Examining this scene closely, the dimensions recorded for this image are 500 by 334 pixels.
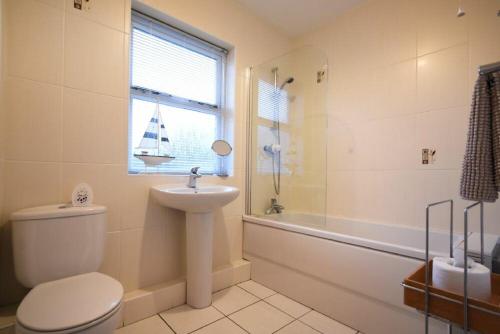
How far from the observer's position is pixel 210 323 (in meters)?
1.48

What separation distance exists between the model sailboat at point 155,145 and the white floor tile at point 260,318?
3.94 ft

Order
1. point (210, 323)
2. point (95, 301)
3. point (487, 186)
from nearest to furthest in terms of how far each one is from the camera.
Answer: point (487, 186) < point (95, 301) < point (210, 323)

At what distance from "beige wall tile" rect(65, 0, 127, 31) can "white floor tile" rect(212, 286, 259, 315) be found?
2013 mm

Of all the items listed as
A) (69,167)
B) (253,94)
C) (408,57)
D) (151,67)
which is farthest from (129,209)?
(408,57)

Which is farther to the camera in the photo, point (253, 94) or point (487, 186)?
point (253, 94)

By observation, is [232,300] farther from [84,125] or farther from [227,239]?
[84,125]

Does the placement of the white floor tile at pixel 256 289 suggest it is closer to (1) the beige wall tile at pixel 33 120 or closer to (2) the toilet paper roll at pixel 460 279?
(2) the toilet paper roll at pixel 460 279

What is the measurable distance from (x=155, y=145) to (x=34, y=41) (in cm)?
86

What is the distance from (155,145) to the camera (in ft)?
5.91

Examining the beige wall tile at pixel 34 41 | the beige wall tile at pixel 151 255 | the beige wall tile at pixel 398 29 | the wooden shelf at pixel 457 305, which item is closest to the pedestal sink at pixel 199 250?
the beige wall tile at pixel 151 255

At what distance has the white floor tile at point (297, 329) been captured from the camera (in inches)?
55.5

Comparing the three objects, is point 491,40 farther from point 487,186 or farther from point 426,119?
point 487,186

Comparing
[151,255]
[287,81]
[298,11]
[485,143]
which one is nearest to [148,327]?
[151,255]

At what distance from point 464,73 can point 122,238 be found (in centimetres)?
258
